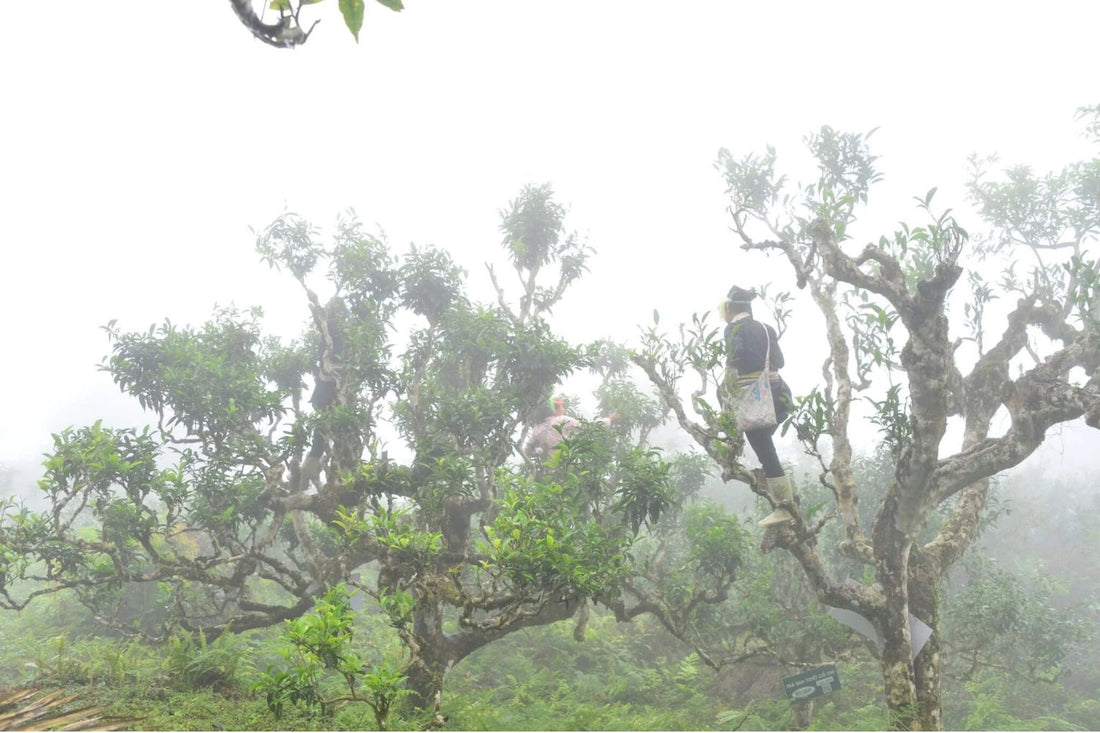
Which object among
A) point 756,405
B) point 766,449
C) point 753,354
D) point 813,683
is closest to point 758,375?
point 753,354

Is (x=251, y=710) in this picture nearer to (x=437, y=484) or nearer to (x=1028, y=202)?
(x=437, y=484)

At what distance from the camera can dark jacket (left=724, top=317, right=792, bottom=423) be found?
6.18 meters

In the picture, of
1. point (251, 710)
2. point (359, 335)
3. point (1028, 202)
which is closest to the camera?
point (251, 710)

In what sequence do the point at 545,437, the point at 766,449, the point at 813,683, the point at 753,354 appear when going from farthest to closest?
the point at 545,437, the point at 753,354, the point at 766,449, the point at 813,683

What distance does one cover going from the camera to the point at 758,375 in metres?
6.16

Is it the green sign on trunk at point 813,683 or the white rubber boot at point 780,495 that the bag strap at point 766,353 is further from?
the green sign on trunk at point 813,683

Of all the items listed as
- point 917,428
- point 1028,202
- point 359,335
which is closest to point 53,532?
point 359,335

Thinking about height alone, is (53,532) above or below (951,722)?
above

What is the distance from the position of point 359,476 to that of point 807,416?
5.29 meters

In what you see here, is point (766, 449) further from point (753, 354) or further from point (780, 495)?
point (753, 354)

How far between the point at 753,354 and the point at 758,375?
0.79 feet

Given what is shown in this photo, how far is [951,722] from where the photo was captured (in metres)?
8.91

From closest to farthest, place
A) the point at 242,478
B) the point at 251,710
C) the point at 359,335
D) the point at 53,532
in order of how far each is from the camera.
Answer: the point at 251,710, the point at 53,532, the point at 242,478, the point at 359,335

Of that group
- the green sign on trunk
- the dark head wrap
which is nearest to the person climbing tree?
the dark head wrap
